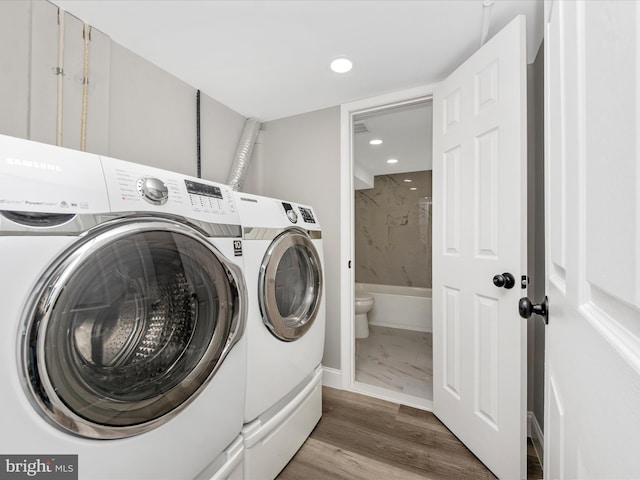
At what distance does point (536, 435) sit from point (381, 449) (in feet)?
2.76

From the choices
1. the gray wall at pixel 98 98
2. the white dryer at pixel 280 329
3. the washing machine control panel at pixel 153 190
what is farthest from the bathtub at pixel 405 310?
the washing machine control panel at pixel 153 190

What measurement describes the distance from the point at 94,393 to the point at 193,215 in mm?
508

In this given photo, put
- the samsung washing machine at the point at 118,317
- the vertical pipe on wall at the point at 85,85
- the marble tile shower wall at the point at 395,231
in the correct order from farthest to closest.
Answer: the marble tile shower wall at the point at 395,231
the vertical pipe on wall at the point at 85,85
the samsung washing machine at the point at 118,317

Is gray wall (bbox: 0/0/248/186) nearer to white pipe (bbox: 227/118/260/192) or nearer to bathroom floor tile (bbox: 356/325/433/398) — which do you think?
white pipe (bbox: 227/118/260/192)

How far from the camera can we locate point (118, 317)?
28.2 inches

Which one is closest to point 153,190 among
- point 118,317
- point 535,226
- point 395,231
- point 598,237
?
point 118,317

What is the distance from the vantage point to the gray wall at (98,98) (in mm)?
1127

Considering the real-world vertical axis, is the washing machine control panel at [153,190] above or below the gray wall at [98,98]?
below

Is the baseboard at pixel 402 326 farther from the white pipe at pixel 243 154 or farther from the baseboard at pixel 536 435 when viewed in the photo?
the white pipe at pixel 243 154

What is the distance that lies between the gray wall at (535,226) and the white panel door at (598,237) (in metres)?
1.09

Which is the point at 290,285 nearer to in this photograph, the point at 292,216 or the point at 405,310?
the point at 292,216

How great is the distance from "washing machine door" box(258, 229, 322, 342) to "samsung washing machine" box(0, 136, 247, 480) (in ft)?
0.62

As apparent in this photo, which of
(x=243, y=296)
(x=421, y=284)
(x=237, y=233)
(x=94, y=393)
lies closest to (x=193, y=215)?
(x=237, y=233)

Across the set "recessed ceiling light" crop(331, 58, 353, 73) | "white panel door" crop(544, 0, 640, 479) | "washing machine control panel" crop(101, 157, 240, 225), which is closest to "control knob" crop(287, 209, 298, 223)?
"washing machine control panel" crop(101, 157, 240, 225)
